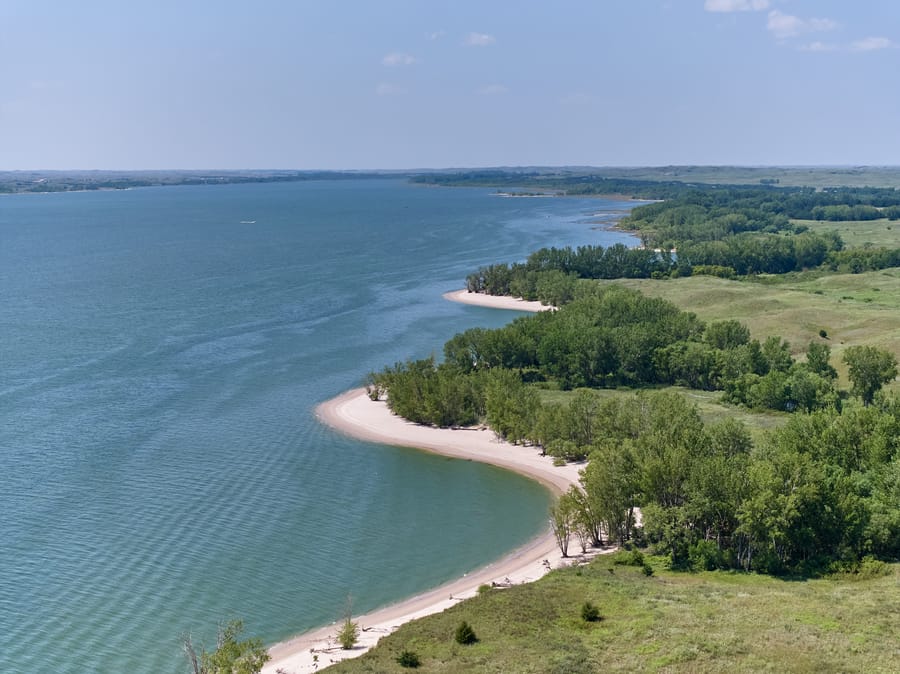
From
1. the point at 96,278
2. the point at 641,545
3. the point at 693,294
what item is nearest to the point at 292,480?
the point at 641,545

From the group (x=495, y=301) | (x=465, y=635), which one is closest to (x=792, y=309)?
Answer: (x=495, y=301)

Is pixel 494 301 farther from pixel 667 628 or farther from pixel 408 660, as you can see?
pixel 408 660

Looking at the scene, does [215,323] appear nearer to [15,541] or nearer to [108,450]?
[108,450]

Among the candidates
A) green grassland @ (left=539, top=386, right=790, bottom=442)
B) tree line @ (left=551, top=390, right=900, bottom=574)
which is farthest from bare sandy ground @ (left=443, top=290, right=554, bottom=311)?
tree line @ (left=551, top=390, right=900, bottom=574)

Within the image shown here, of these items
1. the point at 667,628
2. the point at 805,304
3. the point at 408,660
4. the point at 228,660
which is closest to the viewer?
the point at 228,660

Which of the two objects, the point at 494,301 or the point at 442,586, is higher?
the point at 494,301

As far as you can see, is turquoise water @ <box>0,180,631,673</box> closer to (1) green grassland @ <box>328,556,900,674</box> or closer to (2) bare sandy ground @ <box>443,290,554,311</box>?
(1) green grassland @ <box>328,556,900,674</box>

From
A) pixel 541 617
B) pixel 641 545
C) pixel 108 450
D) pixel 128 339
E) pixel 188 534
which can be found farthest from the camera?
pixel 128 339
